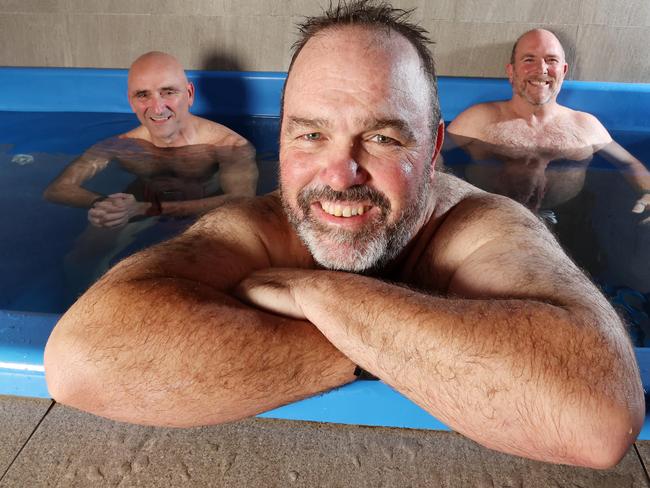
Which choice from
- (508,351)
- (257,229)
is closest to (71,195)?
(257,229)

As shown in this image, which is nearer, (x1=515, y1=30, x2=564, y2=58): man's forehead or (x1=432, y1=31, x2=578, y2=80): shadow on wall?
(x1=515, y1=30, x2=564, y2=58): man's forehead

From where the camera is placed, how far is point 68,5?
4.07 meters

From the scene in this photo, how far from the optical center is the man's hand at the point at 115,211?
2.68 m

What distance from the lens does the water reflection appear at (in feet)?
7.70

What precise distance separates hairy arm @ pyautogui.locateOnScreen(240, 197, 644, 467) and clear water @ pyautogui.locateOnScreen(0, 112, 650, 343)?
1.20 metres

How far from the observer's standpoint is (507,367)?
3.04 feet

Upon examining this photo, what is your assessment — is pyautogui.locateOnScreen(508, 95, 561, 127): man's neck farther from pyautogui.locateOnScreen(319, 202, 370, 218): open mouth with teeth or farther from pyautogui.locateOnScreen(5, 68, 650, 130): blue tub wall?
pyautogui.locateOnScreen(319, 202, 370, 218): open mouth with teeth

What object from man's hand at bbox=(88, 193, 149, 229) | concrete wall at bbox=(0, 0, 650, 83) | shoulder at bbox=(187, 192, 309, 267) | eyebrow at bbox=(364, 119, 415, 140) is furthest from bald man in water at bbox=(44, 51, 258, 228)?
eyebrow at bbox=(364, 119, 415, 140)

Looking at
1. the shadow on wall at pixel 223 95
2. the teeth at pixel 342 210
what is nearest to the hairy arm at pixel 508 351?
the teeth at pixel 342 210

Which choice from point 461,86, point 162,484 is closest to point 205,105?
point 461,86

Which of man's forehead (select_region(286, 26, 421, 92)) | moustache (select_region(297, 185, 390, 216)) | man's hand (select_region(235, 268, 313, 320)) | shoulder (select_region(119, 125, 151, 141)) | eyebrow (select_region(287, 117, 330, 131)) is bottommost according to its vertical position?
shoulder (select_region(119, 125, 151, 141))

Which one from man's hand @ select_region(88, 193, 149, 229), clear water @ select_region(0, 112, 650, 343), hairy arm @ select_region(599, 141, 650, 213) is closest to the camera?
clear water @ select_region(0, 112, 650, 343)

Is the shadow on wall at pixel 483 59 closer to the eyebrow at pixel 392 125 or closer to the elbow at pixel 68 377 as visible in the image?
the eyebrow at pixel 392 125

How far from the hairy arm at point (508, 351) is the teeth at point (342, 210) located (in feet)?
0.57
